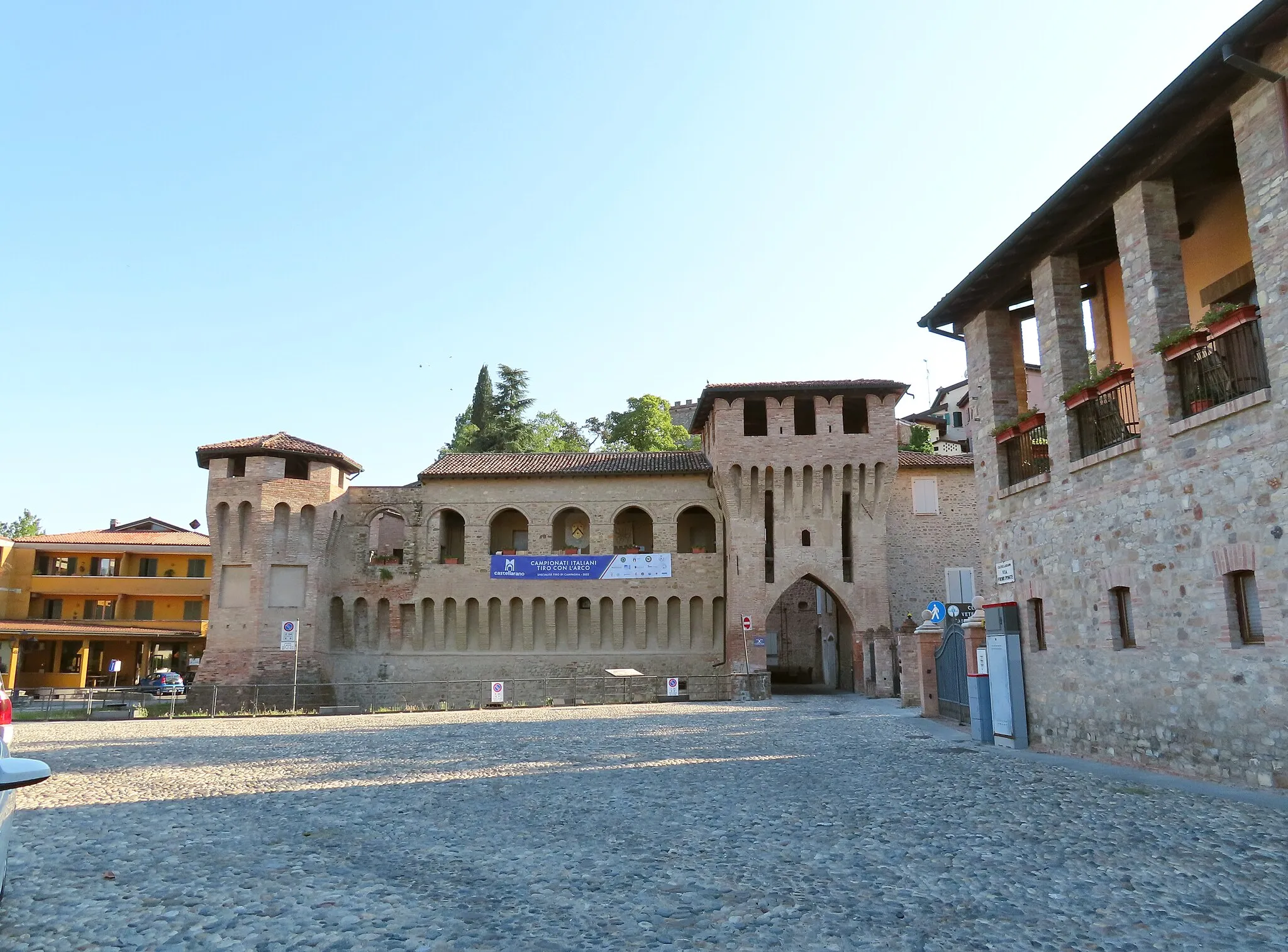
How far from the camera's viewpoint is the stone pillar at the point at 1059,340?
Answer: 1312cm

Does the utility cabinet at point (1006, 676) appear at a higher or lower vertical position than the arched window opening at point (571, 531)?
lower

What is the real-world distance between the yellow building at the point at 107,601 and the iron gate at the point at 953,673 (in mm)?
35880

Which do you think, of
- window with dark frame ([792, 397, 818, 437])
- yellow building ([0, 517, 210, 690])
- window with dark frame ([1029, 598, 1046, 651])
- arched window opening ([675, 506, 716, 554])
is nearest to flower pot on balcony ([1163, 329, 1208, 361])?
window with dark frame ([1029, 598, 1046, 651])

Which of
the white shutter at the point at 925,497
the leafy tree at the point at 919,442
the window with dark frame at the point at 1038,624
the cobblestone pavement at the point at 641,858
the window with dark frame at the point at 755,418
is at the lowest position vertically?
the cobblestone pavement at the point at 641,858

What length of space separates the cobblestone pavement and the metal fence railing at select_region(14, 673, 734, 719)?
18.2 metres

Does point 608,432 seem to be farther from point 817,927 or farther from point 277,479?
point 817,927

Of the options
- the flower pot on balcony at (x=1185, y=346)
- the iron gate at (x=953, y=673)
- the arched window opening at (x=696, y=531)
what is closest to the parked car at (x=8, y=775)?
the flower pot on balcony at (x=1185, y=346)

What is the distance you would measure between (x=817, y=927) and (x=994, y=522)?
37.2 ft

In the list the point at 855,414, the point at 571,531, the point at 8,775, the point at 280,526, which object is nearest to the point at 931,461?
the point at 855,414

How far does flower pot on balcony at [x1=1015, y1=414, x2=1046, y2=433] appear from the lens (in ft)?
45.1

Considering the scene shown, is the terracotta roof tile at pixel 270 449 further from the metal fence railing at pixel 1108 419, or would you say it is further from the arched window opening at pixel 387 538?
the metal fence railing at pixel 1108 419

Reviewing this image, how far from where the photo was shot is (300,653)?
35.4m

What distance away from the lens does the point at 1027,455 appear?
47.0 feet

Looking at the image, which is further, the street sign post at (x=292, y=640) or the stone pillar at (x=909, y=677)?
the street sign post at (x=292, y=640)
